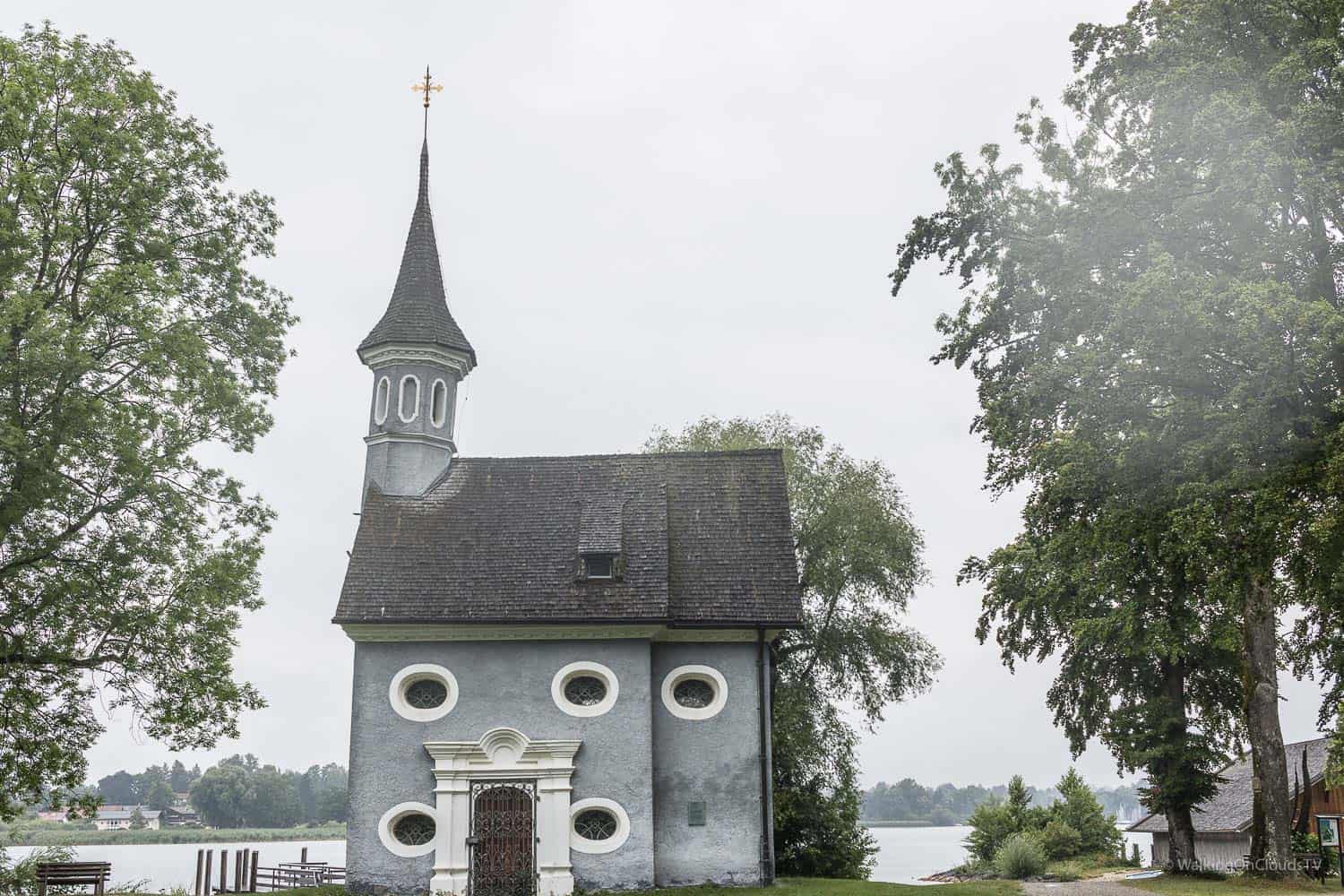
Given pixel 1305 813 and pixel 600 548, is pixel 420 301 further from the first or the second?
pixel 1305 813

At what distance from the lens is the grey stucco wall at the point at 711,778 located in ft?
70.9

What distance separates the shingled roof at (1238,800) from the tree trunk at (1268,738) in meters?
9.69

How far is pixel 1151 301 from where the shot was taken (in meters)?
14.1

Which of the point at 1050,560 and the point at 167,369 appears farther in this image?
the point at 1050,560

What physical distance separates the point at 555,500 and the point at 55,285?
11.3 m

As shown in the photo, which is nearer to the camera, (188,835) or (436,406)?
(436,406)

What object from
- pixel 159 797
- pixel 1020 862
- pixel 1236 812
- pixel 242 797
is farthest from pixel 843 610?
pixel 159 797

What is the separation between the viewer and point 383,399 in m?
26.8

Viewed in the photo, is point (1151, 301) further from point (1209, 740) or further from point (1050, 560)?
point (1209, 740)

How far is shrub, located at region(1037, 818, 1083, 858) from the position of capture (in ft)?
129

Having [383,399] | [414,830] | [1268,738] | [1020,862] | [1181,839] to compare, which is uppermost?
[383,399]

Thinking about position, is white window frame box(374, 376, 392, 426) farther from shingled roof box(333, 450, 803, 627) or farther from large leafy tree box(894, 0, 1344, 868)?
large leafy tree box(894, 0, 1344, 868)

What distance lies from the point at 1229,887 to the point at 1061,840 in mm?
18662

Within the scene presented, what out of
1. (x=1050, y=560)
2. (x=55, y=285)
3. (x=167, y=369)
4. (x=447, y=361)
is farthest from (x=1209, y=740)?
(x=55, y=285)
